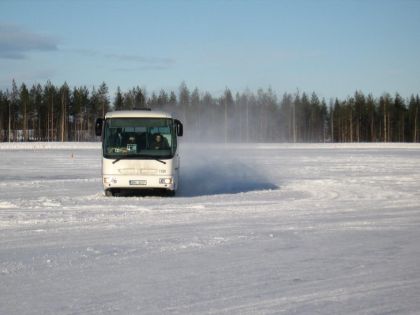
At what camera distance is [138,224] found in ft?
40.2

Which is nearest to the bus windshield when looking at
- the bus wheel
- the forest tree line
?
the bus wheel

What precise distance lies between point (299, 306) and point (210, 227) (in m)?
5.94

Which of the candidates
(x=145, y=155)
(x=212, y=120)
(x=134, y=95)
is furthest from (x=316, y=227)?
(x=134, y=95)

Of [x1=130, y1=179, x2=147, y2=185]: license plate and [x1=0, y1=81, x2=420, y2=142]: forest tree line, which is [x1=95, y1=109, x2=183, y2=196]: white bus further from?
[x1=0, y1=81, x2=420, y2=142]: forest tree line

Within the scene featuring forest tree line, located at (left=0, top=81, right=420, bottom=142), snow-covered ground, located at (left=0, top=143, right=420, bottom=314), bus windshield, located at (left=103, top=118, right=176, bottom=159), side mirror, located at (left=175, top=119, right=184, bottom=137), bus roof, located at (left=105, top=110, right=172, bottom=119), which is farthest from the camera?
forest tree line, located at (left=0, top=81, right=420, bottom=142)

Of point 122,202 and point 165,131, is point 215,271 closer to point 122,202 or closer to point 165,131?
point 122,202

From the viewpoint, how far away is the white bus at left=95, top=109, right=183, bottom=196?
1808cm

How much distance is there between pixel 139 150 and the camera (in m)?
18.5

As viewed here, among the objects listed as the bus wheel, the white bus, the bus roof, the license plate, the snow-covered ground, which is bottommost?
the snow-covered ground

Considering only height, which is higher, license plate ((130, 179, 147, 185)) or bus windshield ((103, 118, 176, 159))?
bus windshield ((103, 118, 176, 159))

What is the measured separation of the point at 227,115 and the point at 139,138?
9704 centimetres

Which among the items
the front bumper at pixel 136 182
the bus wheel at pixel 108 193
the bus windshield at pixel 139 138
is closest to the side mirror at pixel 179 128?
the bus windshield at pixel 139 138

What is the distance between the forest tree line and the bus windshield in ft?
271

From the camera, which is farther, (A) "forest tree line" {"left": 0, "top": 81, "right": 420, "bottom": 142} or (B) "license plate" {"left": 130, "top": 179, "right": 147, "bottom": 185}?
(A) "forest tree line" {"left": 0, "top": 81, "right": 420, "bottom": 142}
